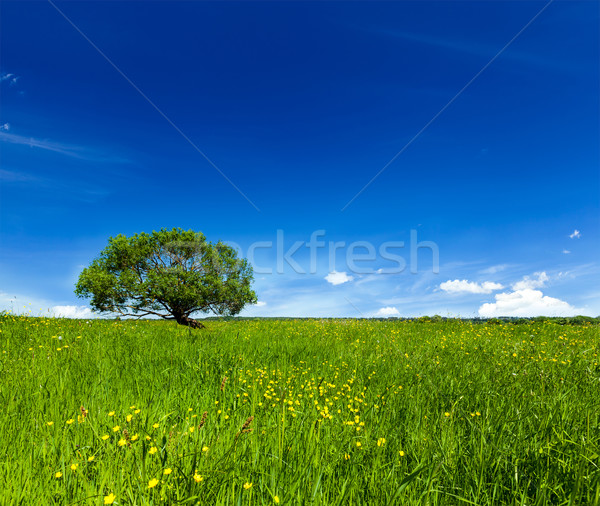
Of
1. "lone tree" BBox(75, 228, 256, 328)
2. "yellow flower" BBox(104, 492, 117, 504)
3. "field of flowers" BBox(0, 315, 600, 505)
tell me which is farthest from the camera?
"lone tree" BBox(75, 228, 256, 328)

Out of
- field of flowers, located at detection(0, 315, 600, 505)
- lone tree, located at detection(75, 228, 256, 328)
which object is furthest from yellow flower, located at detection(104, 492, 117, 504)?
lone tree, located at detection(75, 228, 256, 328)

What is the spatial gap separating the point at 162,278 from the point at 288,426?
1139 inches

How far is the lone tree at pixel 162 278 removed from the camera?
97.5 feet

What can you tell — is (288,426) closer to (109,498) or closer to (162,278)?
(109,498)

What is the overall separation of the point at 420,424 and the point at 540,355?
558 centimetres

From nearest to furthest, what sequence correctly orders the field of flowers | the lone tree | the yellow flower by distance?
the yellow flower, the field of flowers, the lone tree

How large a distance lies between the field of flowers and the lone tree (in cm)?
2319

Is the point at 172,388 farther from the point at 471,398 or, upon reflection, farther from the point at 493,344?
the point at 493,344

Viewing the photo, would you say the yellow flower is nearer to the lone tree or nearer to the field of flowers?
the field of flowers

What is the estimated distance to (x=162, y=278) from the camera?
97.4 feet

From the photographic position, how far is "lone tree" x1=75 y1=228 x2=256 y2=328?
1170 inches

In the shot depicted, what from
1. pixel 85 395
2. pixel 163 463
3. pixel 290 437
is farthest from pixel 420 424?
pixel 85 395

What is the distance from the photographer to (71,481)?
235cm

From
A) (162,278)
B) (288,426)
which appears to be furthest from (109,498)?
(162,278)
